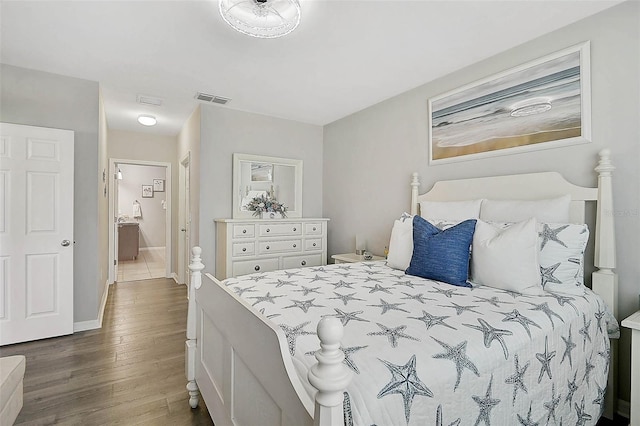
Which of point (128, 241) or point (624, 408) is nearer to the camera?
point (624, 408)

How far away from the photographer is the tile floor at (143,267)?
5.43 metres

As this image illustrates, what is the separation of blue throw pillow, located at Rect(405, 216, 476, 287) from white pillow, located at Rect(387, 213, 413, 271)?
6.3 inches

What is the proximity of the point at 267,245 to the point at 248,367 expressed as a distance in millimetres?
2488

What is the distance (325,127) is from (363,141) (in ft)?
3.07

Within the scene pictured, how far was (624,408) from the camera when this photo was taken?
1.83 metres

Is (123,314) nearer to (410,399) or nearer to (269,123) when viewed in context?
(269,123)

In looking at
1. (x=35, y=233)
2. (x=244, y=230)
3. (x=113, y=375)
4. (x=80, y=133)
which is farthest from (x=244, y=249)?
(x=80, y=133)

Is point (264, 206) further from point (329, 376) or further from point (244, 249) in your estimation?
point (329, 376)

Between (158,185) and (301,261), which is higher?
(158,185)

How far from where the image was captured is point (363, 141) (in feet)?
12.5

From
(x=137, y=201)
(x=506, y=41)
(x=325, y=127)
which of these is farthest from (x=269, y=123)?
(x=137, y=201)

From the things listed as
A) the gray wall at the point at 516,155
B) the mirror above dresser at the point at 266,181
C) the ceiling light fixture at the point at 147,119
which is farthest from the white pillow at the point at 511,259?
the ceiling light fixture at the point at 147,119

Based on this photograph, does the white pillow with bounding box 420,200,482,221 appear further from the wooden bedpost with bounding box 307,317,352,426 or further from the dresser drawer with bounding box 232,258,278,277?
the wooden bedpost with bounding box 307,317,352,426

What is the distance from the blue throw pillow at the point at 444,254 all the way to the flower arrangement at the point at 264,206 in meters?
2.30
